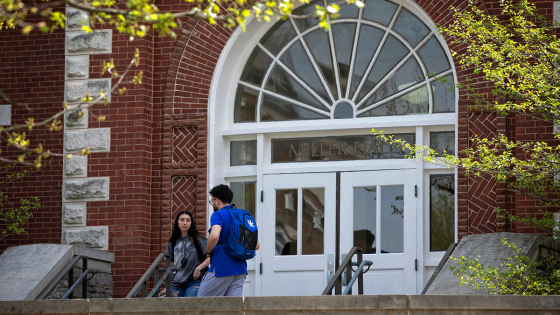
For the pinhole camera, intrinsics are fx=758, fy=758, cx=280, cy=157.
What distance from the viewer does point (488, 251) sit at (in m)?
7.38

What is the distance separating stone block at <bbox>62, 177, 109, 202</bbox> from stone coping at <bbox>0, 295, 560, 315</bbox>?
3465 mm

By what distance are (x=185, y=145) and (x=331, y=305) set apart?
447 cm

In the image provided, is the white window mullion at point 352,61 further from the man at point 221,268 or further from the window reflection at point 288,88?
the man at point 221,268

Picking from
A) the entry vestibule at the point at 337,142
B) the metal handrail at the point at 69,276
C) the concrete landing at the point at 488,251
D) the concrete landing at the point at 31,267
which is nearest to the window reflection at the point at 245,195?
the entry vestibule at the point at 337,142

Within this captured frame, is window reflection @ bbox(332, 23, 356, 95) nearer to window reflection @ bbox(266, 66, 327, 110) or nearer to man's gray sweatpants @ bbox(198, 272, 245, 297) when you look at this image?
window reflection @ bbox(266, 66, 327, 110)

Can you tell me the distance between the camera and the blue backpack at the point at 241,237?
684 centimetres

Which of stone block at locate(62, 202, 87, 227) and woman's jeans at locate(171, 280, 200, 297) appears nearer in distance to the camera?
woman's jeans at locate(171, 280, 200, 297)

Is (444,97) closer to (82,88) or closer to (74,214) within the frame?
(82,88)

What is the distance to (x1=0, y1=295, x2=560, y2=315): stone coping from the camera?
227 inches

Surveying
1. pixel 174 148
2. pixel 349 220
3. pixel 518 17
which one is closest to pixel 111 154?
pixel 174 148

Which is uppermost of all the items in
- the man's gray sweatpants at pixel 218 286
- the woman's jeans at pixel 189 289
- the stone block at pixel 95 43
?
the stone block at pixel 95 43

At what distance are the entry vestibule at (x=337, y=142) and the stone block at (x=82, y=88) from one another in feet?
4.84

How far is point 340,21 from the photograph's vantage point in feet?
32.7

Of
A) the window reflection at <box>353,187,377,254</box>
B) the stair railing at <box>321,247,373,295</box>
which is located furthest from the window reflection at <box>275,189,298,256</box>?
the stair railing at <box>321,247,373,295</box>
